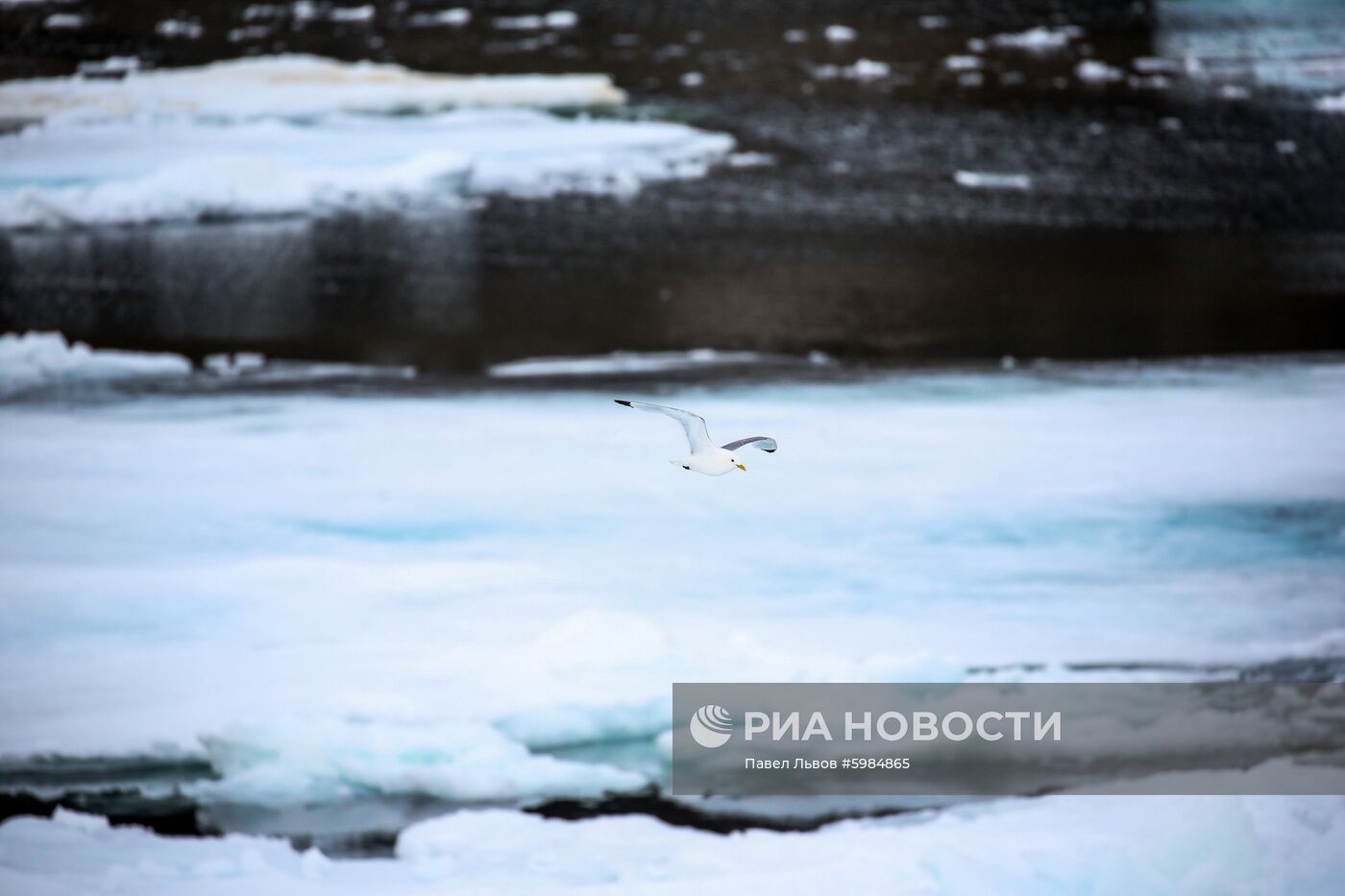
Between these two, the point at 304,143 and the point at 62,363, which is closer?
the point at 62,363

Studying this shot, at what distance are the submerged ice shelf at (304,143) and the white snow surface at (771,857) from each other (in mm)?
1261

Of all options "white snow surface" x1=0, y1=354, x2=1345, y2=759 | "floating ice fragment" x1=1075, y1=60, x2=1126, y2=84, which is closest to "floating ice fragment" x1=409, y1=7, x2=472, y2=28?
"white snow surface" x1=0, y1=354, x2=1345, y2=759

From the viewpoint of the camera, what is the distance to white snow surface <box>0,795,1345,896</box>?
1713 mm

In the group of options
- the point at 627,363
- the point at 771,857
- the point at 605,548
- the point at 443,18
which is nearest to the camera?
the point at 771,857

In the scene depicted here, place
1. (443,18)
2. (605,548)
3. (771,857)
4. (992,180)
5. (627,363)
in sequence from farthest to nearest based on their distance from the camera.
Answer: (443,18)
(992,180)
(627,363)
(605,548)
(771,857)

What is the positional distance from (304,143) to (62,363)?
24.4 inches

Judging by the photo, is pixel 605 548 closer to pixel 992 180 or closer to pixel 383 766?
pixel 383 766

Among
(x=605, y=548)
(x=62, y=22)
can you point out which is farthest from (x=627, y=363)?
(x=62, y=22)

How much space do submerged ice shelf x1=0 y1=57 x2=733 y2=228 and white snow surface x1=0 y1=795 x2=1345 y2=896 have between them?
4.14 ft

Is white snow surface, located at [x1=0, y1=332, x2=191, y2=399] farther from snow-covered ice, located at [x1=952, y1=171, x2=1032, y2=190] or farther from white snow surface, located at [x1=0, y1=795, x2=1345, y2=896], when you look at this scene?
snow-covered ice, located at [x1=952, y1=171, x2=1032, y2=190]

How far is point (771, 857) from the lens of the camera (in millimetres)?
1762

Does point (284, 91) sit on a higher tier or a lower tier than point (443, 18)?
Answer: lower

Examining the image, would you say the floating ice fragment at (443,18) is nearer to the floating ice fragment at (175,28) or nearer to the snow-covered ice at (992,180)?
the floating ice fragment at (175,28)

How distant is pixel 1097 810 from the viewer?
1.79m
